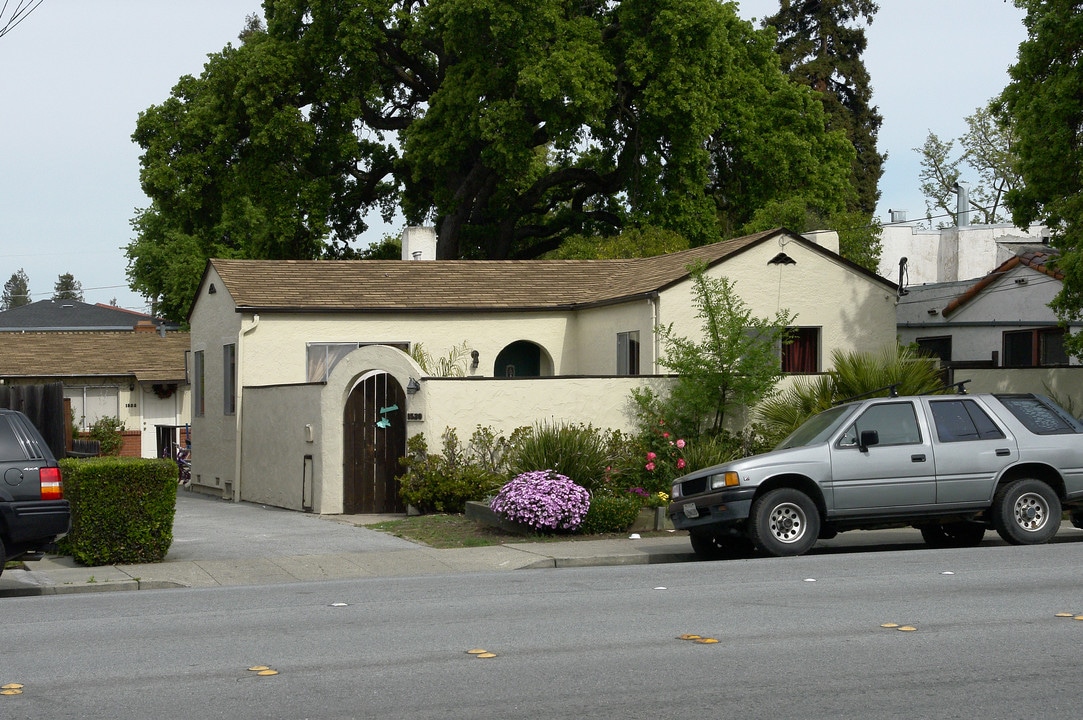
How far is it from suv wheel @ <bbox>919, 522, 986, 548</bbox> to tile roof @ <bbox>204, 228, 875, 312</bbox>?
7.78 meters

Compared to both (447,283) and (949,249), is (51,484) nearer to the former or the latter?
(447,283)

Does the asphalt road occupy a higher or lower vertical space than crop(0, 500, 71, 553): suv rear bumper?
lower

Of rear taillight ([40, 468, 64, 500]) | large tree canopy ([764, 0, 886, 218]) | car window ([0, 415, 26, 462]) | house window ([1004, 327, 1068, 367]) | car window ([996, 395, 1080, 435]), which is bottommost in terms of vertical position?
rear taillight ([40, 468, 64, 500])

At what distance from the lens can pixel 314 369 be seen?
950 inches

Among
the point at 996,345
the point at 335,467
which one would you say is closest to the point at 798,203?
the point at 996,345

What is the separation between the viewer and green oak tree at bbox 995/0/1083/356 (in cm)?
2031

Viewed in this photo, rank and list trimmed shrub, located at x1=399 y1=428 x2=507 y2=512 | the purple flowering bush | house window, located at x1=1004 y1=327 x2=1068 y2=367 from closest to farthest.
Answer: the purple flowering bush → trimmed shrub, located at x1=399 y1=428 x2=507 y2=512 → house window, located at x1=1004 y1=327 x2=1068 y2=367

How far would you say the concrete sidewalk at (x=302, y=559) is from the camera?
1306cm

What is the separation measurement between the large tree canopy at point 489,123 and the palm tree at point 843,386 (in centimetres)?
1603

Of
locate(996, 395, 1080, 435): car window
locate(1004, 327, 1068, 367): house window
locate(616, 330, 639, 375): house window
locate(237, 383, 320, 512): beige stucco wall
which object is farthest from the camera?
locate(1004, 327, 1068, 367): house window

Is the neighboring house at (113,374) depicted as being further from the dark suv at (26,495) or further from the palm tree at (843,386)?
the dark suv at (26,495)

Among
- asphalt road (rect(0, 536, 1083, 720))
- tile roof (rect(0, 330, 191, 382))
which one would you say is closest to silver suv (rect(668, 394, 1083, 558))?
asphalt road (rect(0, 536, 1083, 720))

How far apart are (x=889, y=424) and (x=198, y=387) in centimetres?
1785

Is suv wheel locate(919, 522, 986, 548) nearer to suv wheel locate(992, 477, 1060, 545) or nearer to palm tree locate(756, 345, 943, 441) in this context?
suv wheel locate(992, 477, 1060, 545)
